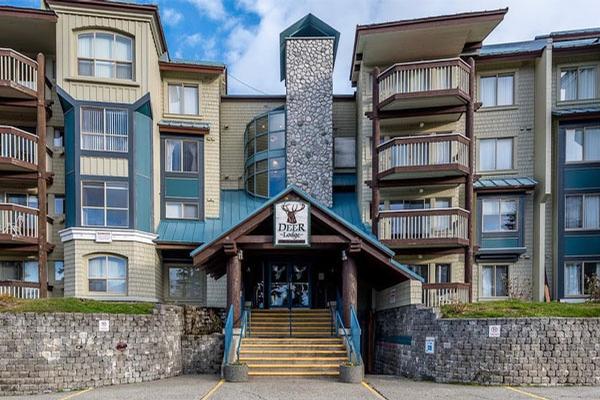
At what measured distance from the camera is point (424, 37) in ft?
60.4

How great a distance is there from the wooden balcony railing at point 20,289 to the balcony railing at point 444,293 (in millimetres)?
14900

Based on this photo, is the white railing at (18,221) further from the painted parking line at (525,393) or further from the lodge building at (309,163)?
the painted parking line at (525,393)

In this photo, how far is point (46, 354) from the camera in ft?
39.1

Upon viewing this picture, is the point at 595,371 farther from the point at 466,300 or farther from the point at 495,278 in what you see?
the point at 495,278

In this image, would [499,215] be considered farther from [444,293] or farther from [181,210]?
[181,210]

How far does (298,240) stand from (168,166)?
862 centimetres

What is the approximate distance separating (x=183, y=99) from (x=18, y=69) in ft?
21.6

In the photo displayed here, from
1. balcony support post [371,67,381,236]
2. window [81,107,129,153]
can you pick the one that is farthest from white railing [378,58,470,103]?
window [81,107,129,153]

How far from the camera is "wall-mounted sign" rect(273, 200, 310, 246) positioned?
14.3 meters

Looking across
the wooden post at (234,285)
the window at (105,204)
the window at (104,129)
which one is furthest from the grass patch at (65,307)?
the window at (104,129)

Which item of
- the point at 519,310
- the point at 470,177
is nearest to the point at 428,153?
the point at 470,177

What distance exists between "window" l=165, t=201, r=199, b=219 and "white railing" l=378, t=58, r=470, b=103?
1020 centimetres

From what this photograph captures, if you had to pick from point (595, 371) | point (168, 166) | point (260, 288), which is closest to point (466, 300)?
point (595, 371)

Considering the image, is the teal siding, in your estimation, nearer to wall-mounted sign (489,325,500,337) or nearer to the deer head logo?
the deer head logo
